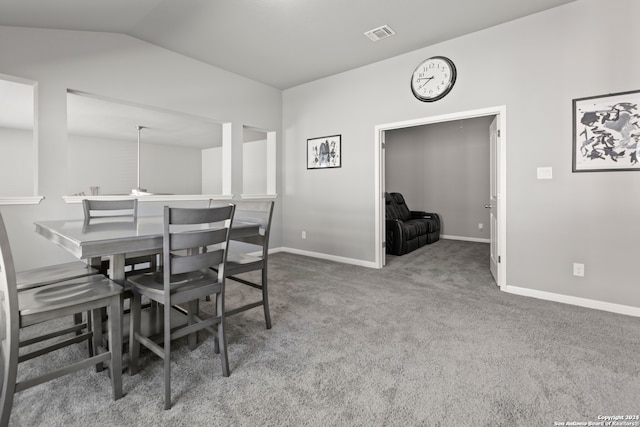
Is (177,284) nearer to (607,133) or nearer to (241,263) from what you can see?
(241,263)

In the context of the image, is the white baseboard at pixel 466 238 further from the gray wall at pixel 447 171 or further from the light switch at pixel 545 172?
the light switch at pixel 545 172

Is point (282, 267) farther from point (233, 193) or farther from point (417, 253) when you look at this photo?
point (417, 253)

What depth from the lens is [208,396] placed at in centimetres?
157

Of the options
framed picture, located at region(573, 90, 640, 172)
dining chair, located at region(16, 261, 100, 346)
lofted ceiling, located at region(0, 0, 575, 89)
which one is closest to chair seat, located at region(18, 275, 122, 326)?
dining chair, located at region(16, 261, 100, 346)

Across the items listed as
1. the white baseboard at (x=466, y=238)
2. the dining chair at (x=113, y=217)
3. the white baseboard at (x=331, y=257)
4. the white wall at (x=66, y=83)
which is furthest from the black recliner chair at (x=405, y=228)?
the dining chair at (x=113, y=217)

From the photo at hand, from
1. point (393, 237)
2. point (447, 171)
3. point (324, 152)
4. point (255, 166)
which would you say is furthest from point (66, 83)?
point (447, 171)

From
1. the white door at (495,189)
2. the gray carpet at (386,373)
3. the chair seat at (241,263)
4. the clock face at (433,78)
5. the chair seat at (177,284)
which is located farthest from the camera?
the clock face at (433,78)

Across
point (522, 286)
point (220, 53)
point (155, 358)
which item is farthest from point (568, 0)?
point (155, 358)

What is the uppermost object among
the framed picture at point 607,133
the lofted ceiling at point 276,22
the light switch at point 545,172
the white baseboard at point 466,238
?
the lofted ceiling at point 276,22

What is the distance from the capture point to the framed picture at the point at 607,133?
258 centimetres

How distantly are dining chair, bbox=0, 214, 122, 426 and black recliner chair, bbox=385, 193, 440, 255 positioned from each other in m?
4.01

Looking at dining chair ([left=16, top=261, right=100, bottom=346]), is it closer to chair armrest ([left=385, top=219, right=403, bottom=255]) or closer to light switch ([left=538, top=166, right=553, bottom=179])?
light switch ([left=538, top=166, right=553, bottom=179])

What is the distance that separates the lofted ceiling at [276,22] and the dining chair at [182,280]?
7.46 ft

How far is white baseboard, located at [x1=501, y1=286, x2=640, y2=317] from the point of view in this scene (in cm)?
262
